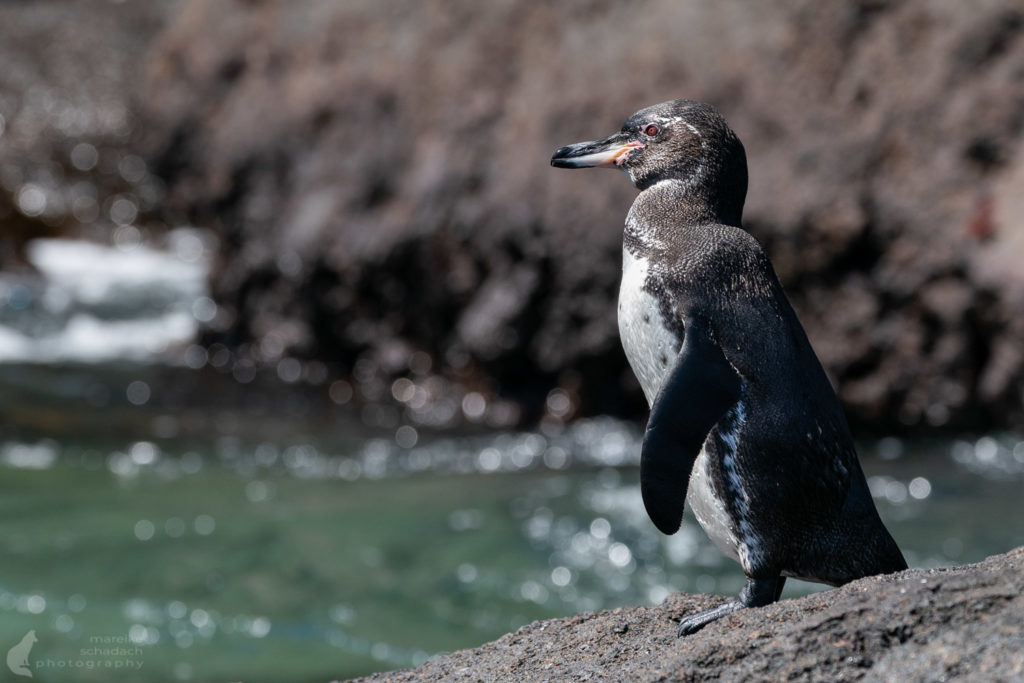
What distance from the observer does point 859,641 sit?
2.56m

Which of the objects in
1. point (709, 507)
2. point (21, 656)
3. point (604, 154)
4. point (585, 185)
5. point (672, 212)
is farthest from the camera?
point (585, 185)

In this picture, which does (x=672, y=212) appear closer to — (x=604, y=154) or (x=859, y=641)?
(x=604, y=154)

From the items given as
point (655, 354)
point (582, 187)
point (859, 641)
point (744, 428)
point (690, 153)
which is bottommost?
point (859, 641)

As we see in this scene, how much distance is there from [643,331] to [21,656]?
11.7 feet

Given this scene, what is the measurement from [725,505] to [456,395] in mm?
6326

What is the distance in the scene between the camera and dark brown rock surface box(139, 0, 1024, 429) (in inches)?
325

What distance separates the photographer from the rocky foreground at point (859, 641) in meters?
2.41

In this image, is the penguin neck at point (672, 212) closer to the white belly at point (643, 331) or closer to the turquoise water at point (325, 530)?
the white belly at point (643, 331)

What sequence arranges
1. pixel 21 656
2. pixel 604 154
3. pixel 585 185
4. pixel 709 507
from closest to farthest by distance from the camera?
pixel 709 507 < pixel 604 154 < pixel 21 656 < pixel 585 185

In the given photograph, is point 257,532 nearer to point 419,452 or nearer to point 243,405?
point 419,452

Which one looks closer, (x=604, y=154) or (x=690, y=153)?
(x=690, y=153)

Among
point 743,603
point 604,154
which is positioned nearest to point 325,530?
point 604,154

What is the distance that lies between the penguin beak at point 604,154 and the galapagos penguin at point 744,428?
476 mm

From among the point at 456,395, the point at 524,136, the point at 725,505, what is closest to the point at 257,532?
the point at 456,395
